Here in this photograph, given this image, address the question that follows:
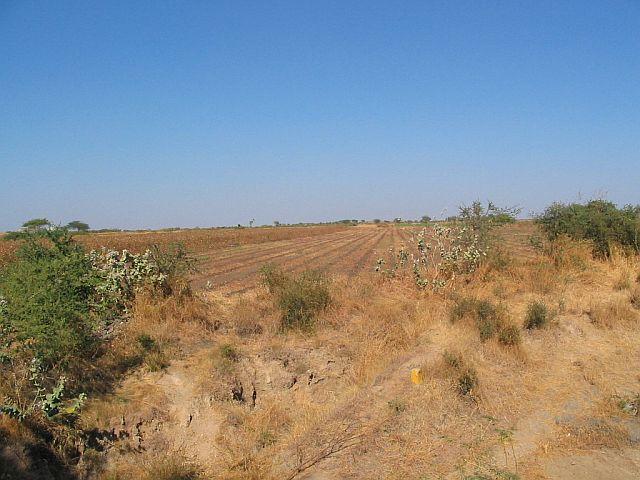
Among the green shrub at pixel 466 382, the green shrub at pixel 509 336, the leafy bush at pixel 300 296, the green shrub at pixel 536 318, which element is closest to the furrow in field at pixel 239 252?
the leafy bush at pixel 300 296

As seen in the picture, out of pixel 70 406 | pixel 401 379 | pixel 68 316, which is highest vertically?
pixel 68 316

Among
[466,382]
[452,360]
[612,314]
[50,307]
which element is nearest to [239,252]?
[612,314]

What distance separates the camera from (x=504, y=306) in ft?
33.2

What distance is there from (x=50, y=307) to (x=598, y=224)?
1627cm

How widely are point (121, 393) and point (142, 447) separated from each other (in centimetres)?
88

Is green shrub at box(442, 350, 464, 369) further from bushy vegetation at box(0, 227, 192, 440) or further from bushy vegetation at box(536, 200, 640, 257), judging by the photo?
bushy vegetation at box(536, 200, 640, 257)

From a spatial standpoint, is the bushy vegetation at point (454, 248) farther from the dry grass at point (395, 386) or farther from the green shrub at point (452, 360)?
the green shrub at point (452, 360)

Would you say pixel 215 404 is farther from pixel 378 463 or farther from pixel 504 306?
pixel 504 306

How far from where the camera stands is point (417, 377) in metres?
7.09

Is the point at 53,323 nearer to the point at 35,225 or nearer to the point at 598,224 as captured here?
the point at 35,225

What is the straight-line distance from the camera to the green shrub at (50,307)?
5.60 metres

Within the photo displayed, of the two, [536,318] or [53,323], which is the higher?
[53,323]

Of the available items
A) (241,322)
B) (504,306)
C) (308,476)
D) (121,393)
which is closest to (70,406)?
(121,393)

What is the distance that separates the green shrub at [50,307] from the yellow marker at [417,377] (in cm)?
521
